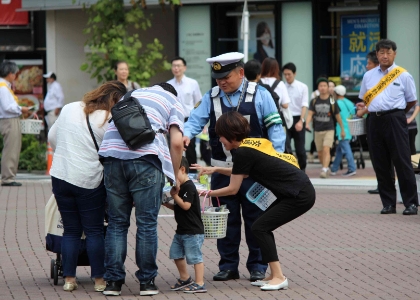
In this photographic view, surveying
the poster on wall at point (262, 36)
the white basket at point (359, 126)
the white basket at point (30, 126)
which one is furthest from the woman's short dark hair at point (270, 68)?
the poster on wall at point (262, 36)

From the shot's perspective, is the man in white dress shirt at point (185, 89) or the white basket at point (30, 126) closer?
the man in white dress shirt at point (185, 89)

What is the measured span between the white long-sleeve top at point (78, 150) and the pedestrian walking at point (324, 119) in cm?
966

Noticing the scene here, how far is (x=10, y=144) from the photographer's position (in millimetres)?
15250

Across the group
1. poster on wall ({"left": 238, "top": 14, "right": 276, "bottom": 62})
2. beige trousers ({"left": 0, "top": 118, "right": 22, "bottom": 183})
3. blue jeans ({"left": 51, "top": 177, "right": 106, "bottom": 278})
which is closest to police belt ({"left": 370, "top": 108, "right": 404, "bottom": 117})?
blue jeans ({"left": 51, "top": 177, "right": 106, "bottom": 278})

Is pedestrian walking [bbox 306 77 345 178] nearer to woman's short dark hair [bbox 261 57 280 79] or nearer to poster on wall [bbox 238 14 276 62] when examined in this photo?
woman's short dark hair [bbox 261 57 280 79]

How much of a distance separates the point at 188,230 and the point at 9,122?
863 centimetres

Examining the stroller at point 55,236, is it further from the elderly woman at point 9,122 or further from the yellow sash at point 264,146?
the elderly woman at point 9,122

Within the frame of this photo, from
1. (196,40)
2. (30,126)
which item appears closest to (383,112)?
(30,126)

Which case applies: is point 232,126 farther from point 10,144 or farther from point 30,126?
point 30,126

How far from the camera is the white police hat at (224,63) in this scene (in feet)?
24.8

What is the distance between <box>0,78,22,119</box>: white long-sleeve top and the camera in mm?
14898

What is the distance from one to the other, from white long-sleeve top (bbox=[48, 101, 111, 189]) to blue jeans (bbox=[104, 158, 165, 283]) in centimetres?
19

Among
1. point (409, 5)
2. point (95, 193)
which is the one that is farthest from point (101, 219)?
point (409, 5)

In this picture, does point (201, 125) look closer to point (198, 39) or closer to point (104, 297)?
point (104, 297)
